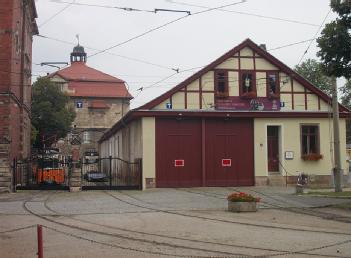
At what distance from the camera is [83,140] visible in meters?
79.9

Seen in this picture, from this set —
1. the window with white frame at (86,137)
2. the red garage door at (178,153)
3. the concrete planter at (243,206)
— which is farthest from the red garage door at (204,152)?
the window with white frame at (86,137)

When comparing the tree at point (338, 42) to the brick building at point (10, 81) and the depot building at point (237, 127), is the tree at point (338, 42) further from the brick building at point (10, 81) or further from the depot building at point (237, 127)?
the brick building at point (10, 81)

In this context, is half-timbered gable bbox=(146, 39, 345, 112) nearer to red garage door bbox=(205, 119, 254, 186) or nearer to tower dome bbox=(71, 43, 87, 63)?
red garage door bbox=(205, 119, 254, 186)

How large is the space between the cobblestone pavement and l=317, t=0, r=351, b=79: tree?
4.86 meters

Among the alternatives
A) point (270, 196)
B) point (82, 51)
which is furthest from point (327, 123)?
point (82, 51)

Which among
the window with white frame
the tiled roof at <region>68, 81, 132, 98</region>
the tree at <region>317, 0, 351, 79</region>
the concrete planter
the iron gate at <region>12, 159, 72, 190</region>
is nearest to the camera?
the concrete planter

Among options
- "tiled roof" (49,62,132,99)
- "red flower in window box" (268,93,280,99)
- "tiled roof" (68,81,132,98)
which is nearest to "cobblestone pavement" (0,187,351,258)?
"red flower in window box" (268,93,280,99)

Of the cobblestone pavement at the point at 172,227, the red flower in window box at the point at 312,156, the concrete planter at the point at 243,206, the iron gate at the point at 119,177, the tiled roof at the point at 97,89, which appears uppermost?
the tiled roof at the point at 97,89

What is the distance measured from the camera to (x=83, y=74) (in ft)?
276

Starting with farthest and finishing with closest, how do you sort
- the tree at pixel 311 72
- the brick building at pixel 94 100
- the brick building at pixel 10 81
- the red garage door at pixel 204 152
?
the brick building at pixel 94 100
the tree at pixel 311 72
the red garage door at pixel 204 152
the brick building at pixel 10 81

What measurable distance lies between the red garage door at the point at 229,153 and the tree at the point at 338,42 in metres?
11.3

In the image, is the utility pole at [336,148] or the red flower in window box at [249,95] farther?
the red flower in window box at [249,95]

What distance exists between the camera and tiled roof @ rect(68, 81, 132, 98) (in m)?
81.7

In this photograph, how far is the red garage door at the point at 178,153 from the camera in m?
28.4
